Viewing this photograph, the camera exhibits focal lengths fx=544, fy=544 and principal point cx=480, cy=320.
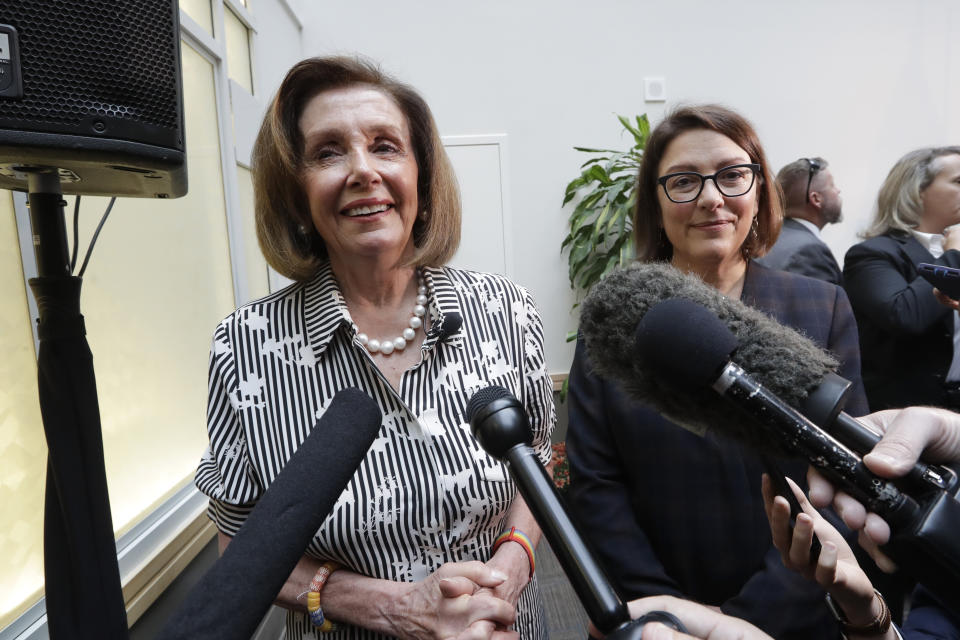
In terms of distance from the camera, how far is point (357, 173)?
38.4 inches

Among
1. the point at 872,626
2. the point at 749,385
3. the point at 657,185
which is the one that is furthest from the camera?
the point at 657,185

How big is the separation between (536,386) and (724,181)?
0.57m

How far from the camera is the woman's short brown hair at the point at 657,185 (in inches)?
44.8

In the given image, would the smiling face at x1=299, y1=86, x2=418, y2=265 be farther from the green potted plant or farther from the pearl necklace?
the green potted plant

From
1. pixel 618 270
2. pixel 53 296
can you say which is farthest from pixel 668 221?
pixel 53 296

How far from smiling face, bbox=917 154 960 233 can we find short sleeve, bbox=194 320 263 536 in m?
2.48

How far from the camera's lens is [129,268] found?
184 centimetres

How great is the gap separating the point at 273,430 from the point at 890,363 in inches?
88.3

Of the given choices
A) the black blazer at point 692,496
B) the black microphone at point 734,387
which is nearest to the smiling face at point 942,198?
the black blazer at point 692,496

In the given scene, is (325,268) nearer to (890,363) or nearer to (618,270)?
(618,270)

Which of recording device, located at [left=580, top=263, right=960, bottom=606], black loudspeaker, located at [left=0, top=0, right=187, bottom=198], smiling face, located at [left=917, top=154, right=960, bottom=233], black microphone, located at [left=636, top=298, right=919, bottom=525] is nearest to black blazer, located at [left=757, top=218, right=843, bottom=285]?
smiling face, located at [left=917, top=154, right=960, bottom=233]

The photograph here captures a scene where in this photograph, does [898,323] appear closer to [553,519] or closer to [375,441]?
[375,441]

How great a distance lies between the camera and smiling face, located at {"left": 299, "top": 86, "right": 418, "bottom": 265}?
3.26 ft

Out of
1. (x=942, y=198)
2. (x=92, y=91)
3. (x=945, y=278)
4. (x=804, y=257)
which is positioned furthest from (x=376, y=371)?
(x=942, y=198)
